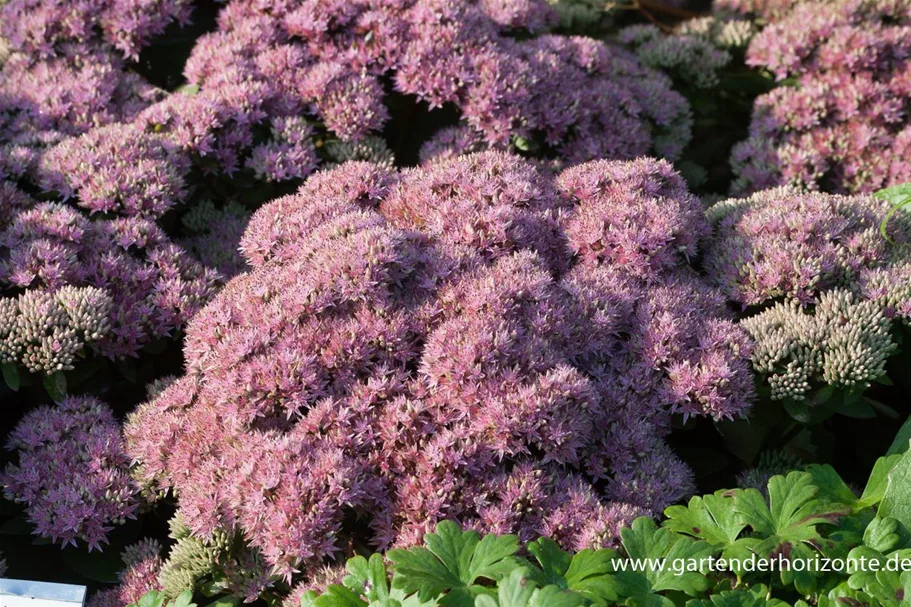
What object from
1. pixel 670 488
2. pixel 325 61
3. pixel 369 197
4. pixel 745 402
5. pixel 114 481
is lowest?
pixel 114 481

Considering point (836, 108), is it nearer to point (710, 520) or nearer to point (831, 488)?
point (831, 488)

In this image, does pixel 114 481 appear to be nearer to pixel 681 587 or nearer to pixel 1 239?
pixel 1 239

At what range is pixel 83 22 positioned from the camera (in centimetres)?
495

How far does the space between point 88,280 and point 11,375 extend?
52 centimetres

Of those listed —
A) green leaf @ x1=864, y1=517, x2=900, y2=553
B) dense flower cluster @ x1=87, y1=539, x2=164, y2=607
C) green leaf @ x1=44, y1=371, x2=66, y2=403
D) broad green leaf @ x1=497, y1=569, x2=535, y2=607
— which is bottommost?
dense flower cluster @ x1=87, y1=539, x2=164, y2=607

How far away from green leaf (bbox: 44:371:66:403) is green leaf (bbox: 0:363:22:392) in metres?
0.10

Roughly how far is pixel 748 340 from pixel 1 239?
2908 mm

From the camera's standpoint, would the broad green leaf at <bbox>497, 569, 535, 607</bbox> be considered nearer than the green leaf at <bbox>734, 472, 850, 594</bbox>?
Yes

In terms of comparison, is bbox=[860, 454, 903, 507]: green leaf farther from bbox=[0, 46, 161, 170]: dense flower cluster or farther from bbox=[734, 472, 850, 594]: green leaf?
bbox=[0, 46, 161, 170]: dense flower cluster

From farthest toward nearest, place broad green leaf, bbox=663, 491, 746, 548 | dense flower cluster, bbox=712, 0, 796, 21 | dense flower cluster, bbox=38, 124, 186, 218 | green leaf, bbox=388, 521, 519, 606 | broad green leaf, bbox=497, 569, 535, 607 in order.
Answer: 1. dense flower cluster, bbox=712, 0, 796, 21
2. dense flower cluster, bbox=38, 124, 186, 218
3. broad green leaf, bbox=663, 491, 746, 548
4. green leaf, bbox=388, 521, 519, 606
5. broad green leaf, bbox=497, 569, 535, 607

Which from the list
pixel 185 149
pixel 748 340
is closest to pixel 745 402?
pixel 748 340

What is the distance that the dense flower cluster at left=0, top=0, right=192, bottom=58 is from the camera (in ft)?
16.2

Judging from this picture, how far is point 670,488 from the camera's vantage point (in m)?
3.05

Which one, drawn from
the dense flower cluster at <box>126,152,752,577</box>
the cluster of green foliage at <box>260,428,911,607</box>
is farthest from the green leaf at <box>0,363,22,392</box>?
the cluster of green foliage at <box>260,428,911,607</box>
